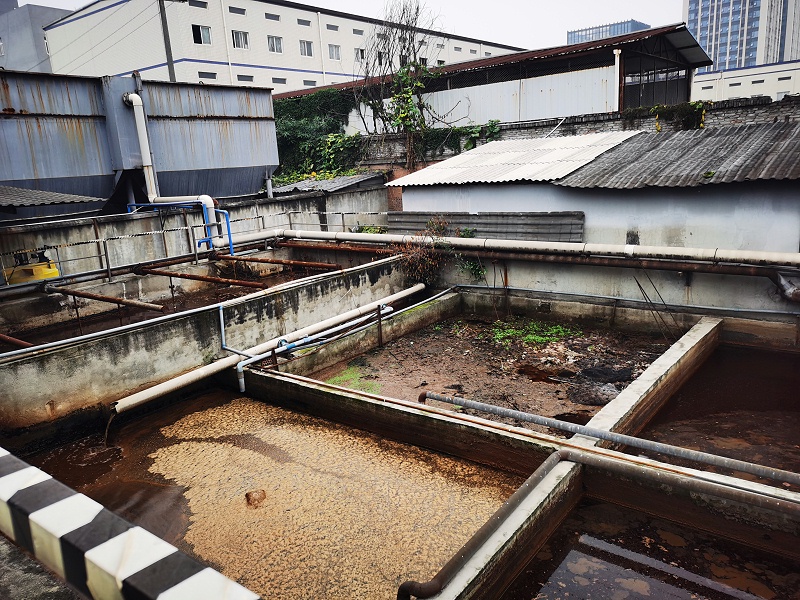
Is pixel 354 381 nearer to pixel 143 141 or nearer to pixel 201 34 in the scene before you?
pixel 143 141

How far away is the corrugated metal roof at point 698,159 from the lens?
9156mm

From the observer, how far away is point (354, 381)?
8.78m

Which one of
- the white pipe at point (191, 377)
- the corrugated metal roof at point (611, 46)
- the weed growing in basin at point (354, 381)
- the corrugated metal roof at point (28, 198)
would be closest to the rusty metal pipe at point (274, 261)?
the white pipe at point (191, 377)

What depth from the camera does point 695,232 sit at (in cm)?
977

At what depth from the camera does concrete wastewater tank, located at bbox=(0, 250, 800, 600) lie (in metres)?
4.32

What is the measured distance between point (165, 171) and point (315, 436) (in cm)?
1112

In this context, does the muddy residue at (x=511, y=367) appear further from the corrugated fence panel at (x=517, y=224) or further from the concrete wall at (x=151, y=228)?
the concrete wall at (x=151, y=228)

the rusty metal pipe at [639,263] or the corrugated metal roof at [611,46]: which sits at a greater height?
the corrugated metal roof at [611,46]

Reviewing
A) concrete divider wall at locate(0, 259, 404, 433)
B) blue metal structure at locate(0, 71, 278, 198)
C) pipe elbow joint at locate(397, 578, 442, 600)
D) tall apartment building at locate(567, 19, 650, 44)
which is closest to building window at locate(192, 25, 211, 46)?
blue metal structure at locate(0, 71, 278, 198)

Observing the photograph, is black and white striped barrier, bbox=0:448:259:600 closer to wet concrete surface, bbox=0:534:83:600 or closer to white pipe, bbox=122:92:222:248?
wet concrete surface, bbox=0:534:83:600

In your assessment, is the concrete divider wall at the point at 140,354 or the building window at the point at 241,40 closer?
the concrete divider wall at the point at 140,354

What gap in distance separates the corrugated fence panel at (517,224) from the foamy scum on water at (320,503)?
6.35m

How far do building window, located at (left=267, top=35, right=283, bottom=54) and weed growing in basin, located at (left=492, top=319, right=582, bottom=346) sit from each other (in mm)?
25817

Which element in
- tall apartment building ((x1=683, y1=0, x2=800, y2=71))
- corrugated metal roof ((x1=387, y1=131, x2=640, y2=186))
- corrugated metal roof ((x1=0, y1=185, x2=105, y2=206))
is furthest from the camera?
tall apartment building ((x1=683, y1=0, x2=800, y2=71))
